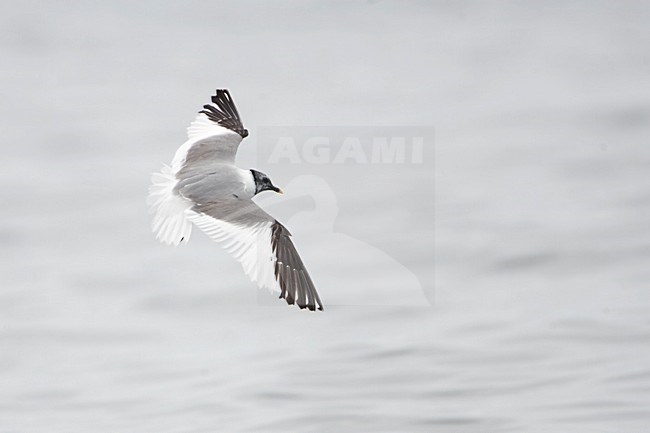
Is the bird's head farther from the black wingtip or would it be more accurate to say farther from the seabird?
the black wingtip

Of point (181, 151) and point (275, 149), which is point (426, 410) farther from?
point (275, 149)

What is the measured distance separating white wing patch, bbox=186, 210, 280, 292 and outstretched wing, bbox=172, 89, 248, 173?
416 millimetres

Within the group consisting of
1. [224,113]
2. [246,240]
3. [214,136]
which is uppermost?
[224,113]

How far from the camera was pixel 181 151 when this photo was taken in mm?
7934

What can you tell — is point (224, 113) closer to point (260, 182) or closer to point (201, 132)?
point (201, 132)

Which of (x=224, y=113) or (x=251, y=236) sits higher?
(x=224, y=113)

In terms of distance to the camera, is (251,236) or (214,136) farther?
(214,136)

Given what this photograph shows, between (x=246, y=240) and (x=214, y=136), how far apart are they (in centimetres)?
100

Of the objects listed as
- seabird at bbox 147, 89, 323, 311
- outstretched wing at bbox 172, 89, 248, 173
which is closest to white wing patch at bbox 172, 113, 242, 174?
outstretched wing at bbox 172, 89, 248, 173

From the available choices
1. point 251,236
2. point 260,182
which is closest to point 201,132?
point 260,182

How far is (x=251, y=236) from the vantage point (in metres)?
7.35

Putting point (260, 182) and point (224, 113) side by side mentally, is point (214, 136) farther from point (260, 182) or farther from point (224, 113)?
point (260, 182)

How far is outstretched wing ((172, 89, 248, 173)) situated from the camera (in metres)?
7.75

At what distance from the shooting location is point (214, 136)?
8117 millimetres
